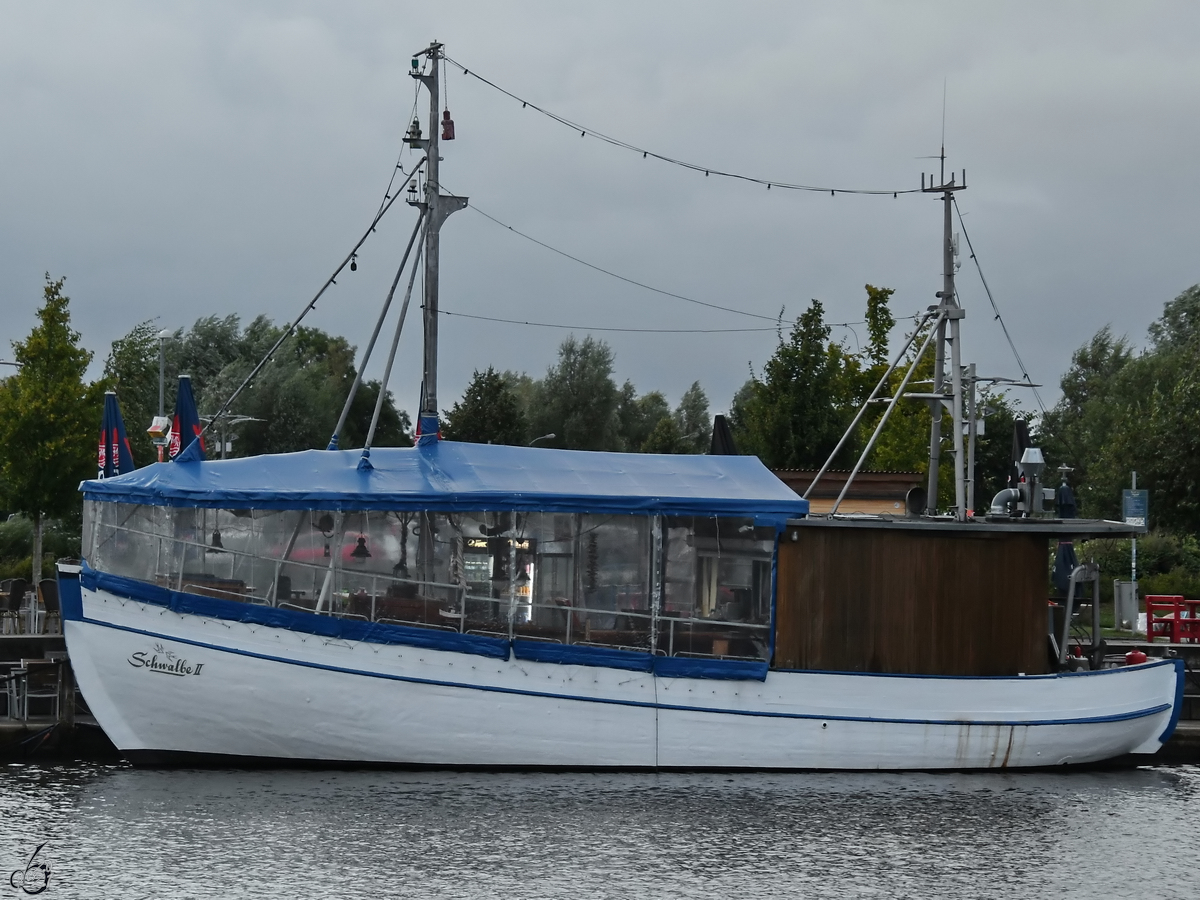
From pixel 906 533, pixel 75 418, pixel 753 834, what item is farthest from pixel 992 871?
pixel 75 418

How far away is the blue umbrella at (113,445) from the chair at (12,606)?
575 cm

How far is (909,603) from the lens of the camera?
19984 millimetres

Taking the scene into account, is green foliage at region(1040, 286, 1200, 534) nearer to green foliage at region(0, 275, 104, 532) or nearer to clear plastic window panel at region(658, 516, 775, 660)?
clear plastic window panel at region(658, 516, 775, 660)

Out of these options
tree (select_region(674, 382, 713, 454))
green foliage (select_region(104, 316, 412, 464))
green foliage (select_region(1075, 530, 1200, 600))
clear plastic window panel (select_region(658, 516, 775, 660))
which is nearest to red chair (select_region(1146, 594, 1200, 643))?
clear plastic window panel (select_region(658, 516, 775, 660))

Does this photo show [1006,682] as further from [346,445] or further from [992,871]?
[346,445]

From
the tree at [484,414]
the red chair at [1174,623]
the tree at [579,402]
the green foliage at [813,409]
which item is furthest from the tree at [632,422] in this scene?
the red chair at [1174,623]

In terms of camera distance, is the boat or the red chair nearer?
the boat

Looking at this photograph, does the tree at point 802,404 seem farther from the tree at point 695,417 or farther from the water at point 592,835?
the tree at point 695,417

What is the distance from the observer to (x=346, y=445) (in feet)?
225

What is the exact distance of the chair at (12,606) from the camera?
2578 cm

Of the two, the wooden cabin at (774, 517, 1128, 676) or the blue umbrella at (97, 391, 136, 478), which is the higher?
the blue umbrella at (97, 391, 136, 478)

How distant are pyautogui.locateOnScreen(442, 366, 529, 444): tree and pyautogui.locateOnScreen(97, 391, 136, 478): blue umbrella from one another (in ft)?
115

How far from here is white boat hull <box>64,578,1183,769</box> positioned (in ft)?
61.1

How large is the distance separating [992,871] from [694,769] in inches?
187
